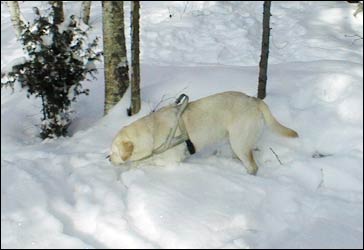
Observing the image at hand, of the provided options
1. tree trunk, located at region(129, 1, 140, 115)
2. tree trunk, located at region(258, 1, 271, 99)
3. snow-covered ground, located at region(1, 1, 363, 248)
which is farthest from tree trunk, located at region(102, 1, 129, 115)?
tree trunk, located at region(258, 1, 271, 99)

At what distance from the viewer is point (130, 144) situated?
3.95 m

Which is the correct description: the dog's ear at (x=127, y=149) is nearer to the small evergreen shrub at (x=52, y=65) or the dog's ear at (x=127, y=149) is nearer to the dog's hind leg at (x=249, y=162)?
the dog's hind leg at (x=249, y=162)

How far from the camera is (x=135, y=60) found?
4.79 metres

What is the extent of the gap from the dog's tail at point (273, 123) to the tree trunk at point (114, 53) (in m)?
1.86

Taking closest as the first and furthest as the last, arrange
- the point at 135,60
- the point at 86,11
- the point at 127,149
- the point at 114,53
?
the point at 127,149, the point at 135,60, the point at 114,53, the point at 86,11

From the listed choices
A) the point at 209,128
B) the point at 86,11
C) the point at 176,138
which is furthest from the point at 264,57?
the point at 86,11

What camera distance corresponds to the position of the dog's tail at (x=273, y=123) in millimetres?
4000

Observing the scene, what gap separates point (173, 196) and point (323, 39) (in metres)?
6.64

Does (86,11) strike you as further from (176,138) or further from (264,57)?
(176,138)

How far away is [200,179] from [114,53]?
2034mm

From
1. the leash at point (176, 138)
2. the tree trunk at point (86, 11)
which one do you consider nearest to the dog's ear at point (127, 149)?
the leash at point (176, 138)

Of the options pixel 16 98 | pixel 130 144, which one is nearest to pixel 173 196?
pixel 130 144

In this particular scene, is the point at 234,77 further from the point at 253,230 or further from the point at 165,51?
the point at 165,51

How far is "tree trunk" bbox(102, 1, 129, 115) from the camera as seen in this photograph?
5.00 metres
